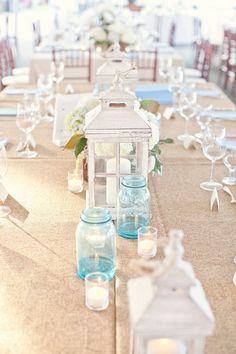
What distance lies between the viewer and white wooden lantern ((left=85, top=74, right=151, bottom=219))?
58.6 inches

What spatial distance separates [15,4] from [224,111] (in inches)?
503

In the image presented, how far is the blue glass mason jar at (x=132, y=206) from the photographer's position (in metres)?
1.52

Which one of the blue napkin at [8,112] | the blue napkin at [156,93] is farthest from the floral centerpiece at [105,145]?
the blue napkin at [156,93]

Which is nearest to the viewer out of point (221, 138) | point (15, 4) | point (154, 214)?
point (154, 214)

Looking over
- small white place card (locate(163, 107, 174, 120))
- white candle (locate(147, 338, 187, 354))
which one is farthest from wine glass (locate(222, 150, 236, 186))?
white candle (locate(147, 338, 187, 354))

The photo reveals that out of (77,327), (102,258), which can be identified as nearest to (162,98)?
(102,258)

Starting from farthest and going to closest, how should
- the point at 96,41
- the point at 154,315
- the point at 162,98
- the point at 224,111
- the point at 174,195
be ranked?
1. the point at 96,41
2. the point at 162,98
3. the point at 224,111
4. the point at 174,195
5. the point at 154,315

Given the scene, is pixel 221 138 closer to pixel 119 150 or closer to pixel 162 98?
pixel 119 150

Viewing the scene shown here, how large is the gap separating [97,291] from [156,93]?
7.40ft

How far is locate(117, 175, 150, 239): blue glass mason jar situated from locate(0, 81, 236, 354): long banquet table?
0.04 metres

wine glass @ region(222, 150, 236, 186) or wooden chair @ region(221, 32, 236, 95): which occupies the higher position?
wine glass @ region(222, 150, 236, 186)

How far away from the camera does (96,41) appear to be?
4.39 metres

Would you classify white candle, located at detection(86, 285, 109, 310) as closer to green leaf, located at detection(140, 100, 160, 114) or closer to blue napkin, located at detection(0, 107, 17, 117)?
green leaf, located at detection(140, 100, 160, 114)

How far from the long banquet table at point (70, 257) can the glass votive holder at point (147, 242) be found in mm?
32
